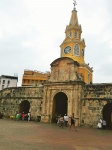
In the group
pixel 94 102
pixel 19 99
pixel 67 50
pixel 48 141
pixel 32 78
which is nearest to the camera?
pixel 48 141

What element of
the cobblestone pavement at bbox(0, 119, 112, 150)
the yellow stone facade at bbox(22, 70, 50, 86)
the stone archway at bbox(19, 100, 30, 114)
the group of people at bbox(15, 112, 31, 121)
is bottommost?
the cobblestone pavement at bbox(0, 119, 112, 150)

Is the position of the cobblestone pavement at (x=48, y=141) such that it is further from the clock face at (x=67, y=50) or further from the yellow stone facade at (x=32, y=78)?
the yellow stone facade at (x=32, y=78)

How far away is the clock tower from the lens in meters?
39.7

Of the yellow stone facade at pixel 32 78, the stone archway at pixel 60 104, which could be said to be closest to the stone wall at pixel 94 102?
the stone archway at pixel 60 104

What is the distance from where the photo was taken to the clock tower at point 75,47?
39.7 m

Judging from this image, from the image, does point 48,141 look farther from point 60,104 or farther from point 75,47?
point 75,47

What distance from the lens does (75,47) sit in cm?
4066

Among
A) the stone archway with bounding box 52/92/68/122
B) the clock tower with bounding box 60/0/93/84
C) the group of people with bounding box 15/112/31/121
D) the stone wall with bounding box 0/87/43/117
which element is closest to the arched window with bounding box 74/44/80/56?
the clock tower with bounding box 60/0/93/84

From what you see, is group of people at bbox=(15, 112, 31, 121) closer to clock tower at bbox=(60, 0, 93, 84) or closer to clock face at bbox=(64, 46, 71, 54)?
clock tower at bbox=(60, 0, 93, 84)

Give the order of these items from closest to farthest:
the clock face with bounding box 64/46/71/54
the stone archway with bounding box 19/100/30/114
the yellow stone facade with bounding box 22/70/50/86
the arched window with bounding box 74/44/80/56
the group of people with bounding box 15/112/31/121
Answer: the group of people with bounding box 15/112/31/121
the stone archway with bounding box 19/100/30/114
the arched window with bounding box 74/44/80/56
the clock face with bounding box 64/46/71/54
the yellow stone facade with bounding box 22/70/50/86

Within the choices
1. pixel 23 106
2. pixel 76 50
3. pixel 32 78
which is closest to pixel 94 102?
pixel 23 106

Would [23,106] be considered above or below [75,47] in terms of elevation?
below

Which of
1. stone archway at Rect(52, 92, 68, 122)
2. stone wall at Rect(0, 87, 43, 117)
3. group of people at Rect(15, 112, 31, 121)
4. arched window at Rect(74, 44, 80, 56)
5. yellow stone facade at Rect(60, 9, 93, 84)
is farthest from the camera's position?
arched window at Rect(74, 44, 80, 56)

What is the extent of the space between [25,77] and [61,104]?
3048 cm
